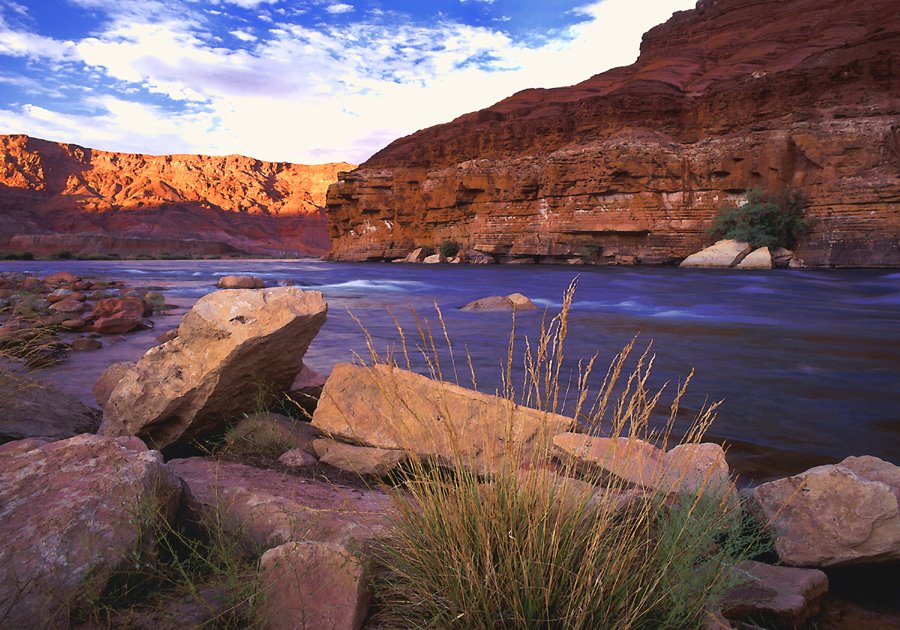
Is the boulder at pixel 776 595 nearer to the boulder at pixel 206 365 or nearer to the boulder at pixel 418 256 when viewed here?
the boulder at pixel 206 365

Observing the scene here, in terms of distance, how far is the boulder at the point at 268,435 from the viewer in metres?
3.72

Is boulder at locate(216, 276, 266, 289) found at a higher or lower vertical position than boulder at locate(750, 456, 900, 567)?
lower

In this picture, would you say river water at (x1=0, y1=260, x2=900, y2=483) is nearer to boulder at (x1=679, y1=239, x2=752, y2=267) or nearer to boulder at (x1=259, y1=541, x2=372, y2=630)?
boulder at (x1=259, y1=541, x2=372, y2=630)

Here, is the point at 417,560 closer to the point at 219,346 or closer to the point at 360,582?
the point at 360,582

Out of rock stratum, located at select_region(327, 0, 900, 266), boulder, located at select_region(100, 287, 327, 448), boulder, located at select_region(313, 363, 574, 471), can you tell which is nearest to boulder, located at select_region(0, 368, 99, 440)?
boulder, located at select_region(100, 287, 327, 448)

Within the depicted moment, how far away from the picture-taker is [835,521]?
2.66 metres

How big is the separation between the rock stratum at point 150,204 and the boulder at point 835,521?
82.6 meters

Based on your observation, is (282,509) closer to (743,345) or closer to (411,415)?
(411,415)

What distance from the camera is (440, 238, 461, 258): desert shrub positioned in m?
45.3

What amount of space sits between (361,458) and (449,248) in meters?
42.6

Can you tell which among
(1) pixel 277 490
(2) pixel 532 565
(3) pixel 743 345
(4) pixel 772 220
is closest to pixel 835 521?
(2) pixel 532 565

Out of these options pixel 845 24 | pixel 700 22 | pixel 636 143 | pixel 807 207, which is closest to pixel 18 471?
pixel 807 207

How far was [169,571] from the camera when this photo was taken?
1.98m

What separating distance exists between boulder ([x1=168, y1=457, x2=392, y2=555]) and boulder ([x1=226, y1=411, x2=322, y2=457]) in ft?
2.35
